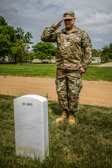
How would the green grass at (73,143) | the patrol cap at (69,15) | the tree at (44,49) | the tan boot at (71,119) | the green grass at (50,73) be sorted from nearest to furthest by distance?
the green grass at (73,143) < the patrol cap at (69,15) < the tan boot at (71,119) < the green grass at (50,73) < the tree at (44,49)

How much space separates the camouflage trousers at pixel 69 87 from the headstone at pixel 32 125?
1.49 meters

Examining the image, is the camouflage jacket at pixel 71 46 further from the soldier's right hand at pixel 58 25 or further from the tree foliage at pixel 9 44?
the tree foliage at pixel 9 44

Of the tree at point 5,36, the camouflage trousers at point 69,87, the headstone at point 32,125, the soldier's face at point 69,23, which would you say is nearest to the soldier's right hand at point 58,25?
the soldier's face at point 69,23

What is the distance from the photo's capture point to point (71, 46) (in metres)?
3.70

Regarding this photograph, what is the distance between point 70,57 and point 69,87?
634 mm

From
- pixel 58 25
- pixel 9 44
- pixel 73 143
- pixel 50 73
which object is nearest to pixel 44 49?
pixel 9 44

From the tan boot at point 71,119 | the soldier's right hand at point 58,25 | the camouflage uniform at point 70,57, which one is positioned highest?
the soldier's right hand at point 58,25

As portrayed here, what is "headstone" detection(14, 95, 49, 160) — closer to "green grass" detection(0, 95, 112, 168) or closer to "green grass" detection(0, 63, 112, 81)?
"green grass" detection(0, 95, 112, 168)

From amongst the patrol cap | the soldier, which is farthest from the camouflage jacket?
the patrol cap

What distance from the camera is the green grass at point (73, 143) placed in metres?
2.46

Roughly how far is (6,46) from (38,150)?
49375mm

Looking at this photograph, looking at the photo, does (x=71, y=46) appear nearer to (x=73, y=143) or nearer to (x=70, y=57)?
(x=70, y=57)

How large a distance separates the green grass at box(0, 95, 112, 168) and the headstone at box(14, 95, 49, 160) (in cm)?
14

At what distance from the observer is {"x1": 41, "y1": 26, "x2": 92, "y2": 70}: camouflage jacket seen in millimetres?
3711
